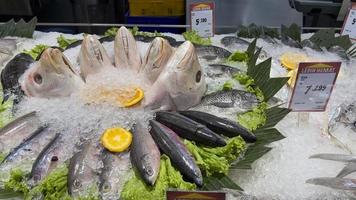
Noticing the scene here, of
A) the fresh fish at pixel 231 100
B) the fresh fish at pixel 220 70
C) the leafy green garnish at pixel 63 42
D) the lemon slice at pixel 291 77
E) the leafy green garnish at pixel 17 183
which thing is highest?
the leafy green garnish at pixel 63 42

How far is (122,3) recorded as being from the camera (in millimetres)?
4805

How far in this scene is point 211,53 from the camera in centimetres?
232

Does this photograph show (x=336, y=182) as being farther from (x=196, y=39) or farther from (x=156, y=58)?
(x=196, y=39)

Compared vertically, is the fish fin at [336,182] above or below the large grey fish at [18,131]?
below

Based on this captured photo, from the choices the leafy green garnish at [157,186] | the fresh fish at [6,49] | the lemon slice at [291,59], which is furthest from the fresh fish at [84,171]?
the lemon slice at [291,59]

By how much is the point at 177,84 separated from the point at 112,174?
55 centimetres

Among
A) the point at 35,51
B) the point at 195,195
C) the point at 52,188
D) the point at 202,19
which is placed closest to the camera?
the point at 195,195

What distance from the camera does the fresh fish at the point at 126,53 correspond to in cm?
205

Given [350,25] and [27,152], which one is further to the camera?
[350,25]

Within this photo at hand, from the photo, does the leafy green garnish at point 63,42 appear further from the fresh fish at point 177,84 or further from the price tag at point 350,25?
the price tag at point 350,25

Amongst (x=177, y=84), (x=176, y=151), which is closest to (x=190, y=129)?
(x=176, y=151)

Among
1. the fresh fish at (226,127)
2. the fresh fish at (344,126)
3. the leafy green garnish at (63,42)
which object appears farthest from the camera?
the leafy green garnish at (63,42)

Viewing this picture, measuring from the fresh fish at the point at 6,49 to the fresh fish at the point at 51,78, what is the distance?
57 cm

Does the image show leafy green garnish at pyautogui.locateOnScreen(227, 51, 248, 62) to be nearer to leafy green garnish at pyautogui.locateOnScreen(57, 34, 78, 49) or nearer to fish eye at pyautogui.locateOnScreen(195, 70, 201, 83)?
fish eye at pyautogui.locateOnScreen(195, 70, 201, 83)
